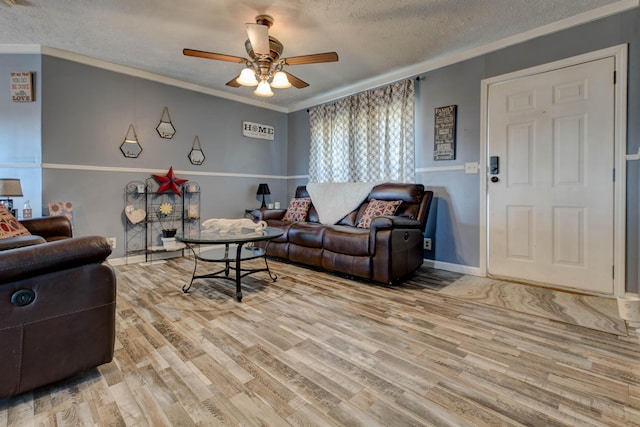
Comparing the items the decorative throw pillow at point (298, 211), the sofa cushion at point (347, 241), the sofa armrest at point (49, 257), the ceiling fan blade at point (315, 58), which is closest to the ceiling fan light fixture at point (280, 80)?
the ceiling fan blade at point (315, 58)

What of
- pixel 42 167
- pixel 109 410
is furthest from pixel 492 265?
pixel 42 167

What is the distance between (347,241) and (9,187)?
305 centimetres

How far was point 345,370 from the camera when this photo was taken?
147 cm

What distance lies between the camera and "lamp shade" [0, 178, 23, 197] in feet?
8.69

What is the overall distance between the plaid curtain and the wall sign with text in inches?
29.2

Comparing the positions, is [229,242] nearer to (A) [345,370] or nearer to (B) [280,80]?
(A) [345,370]

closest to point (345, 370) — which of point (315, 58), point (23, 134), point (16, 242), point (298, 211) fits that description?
point (16, 242)

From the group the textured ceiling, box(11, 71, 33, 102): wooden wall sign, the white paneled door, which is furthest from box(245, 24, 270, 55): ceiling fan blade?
box(11, 71, 33, 102): wooden wall sign

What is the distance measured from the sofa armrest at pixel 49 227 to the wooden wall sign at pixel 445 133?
3.69m

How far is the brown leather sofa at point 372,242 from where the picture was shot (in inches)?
107

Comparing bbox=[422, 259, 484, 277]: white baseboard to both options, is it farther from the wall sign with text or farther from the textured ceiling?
the wall sign with text

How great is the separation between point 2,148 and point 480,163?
16.0 feet

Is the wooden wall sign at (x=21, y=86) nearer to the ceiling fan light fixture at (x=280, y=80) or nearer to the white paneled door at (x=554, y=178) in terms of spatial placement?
the ceiling fan light fixture at (x=280, y=80)

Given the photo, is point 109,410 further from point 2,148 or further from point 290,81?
point 2,148
